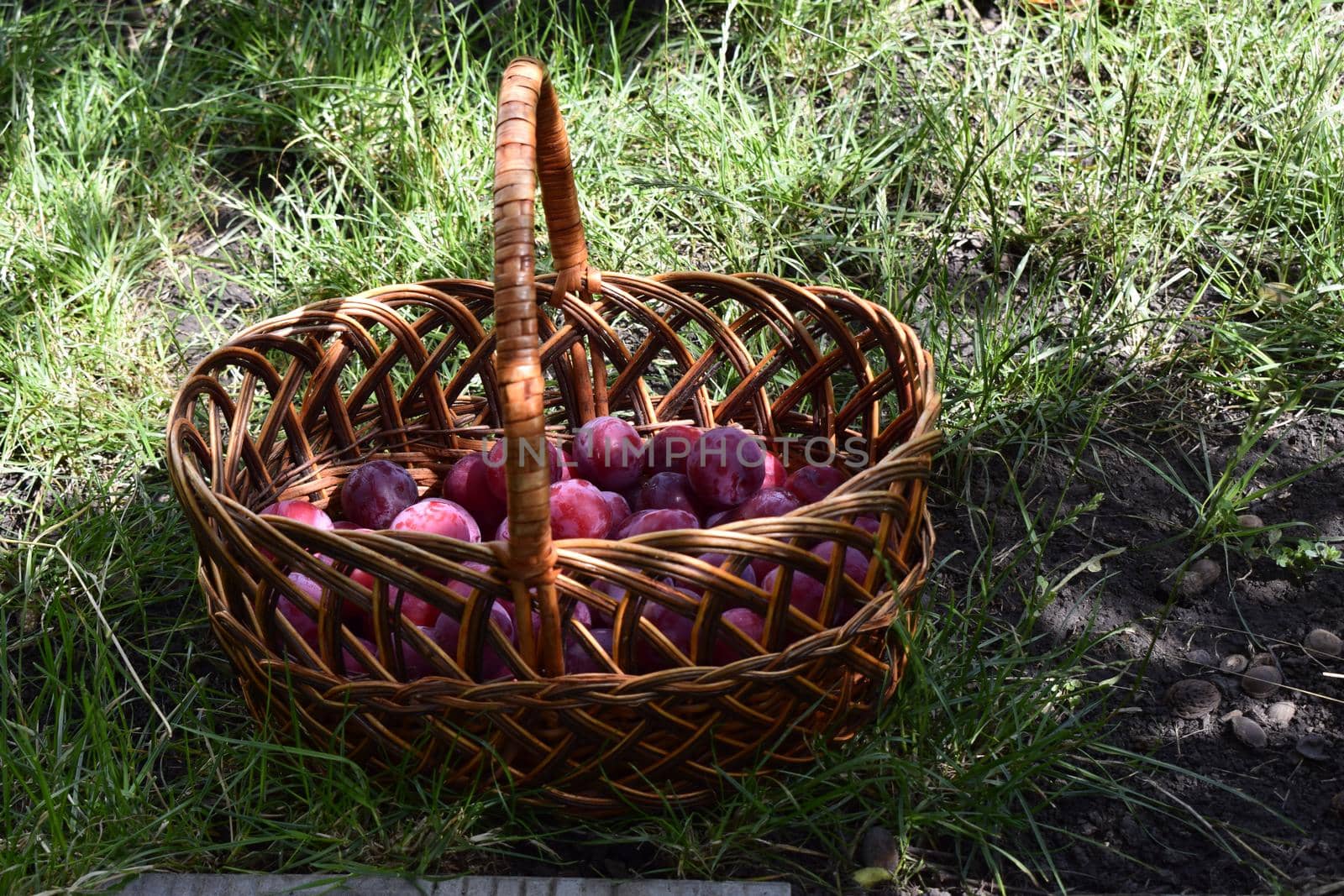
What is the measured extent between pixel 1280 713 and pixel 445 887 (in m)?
1.18

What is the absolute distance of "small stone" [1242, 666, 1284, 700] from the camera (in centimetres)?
177

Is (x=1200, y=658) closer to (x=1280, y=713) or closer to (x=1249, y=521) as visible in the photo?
(x=1280, y=713)

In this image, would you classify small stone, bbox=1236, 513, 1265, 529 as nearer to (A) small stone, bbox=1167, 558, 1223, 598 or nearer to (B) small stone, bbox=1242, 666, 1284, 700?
(A) small stone, bbox=1167, 558, 1223, 598

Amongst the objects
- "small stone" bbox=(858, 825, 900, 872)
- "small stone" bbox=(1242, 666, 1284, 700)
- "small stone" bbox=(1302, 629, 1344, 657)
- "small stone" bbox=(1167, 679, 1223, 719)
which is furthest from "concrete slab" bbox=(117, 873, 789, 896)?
"small stone" bbox=(1302, 629, 1344, 657)

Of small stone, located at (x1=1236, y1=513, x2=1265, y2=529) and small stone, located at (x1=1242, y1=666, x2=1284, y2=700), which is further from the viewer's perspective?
small stone, located at (x1=1236, y1=513, x2=1265, y2=529)

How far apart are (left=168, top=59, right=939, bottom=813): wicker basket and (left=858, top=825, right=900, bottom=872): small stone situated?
5.1 inches

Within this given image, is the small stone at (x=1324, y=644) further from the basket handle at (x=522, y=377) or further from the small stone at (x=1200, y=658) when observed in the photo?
the basket handle at (x=522, y=377)

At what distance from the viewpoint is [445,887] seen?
1.45 meters

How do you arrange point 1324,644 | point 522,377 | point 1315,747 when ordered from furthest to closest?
point 1324,644 → point 1315,747 → point 522,377

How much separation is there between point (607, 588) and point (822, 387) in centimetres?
52

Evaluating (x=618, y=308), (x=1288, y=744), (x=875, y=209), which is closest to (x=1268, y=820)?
(x=1288, y=744)

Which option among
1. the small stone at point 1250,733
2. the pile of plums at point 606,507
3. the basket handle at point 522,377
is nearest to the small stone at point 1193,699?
the small stone at point 1250,733

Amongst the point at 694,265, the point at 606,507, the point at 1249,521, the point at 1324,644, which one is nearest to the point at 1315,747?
the point at 1324,644

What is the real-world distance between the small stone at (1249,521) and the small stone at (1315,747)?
1.31 ft
